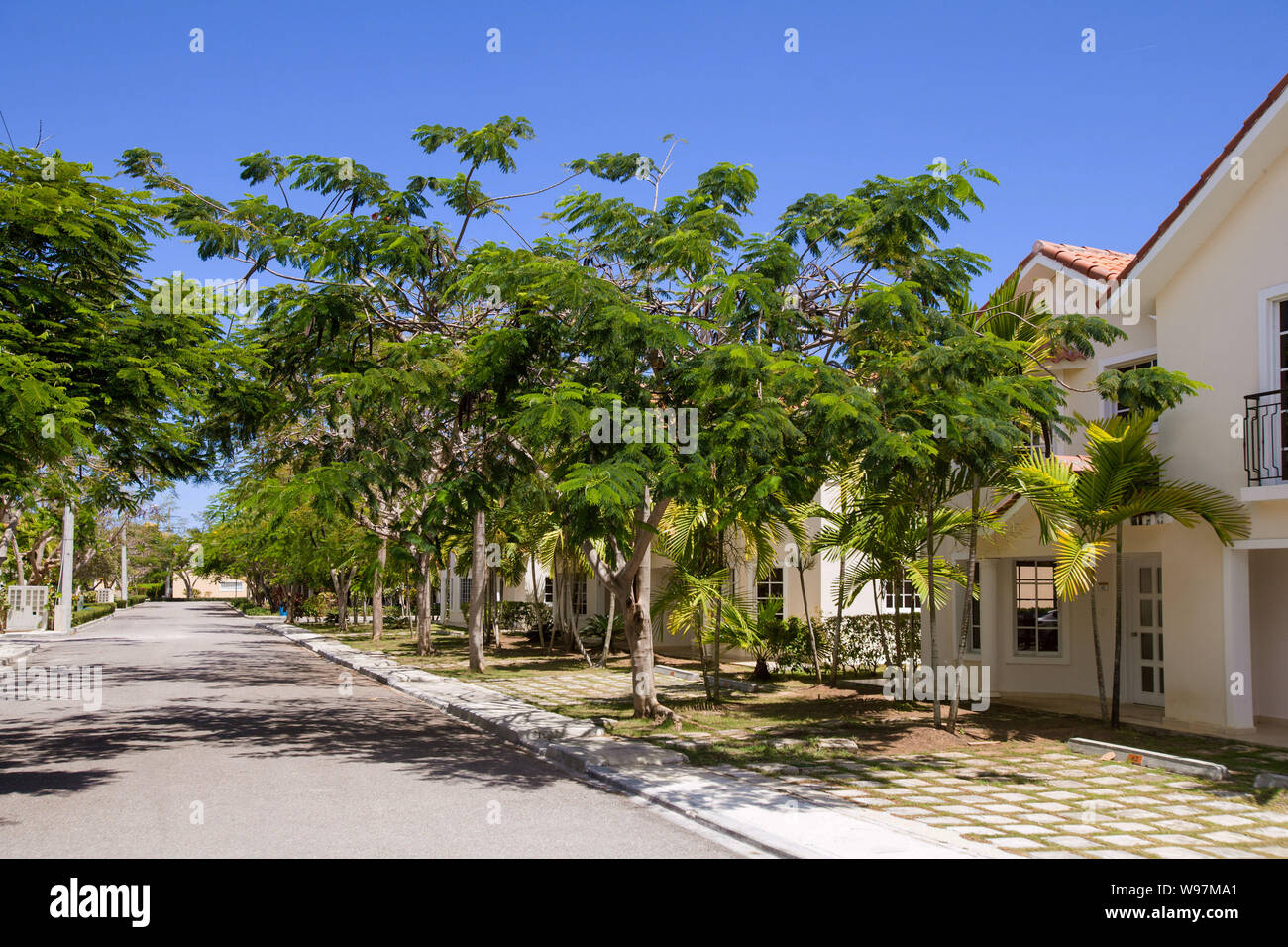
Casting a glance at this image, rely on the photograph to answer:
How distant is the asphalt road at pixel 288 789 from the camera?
7195mm

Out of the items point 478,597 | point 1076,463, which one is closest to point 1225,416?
point 1076,463

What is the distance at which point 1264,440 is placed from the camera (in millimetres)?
11914

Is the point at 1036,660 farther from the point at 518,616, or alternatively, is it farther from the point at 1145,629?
the point at 518,616

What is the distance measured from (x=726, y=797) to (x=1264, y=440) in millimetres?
7961

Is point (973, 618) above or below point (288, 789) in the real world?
above

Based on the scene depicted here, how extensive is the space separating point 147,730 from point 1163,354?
47.2 ft

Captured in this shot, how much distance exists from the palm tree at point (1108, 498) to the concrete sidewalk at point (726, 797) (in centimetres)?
513

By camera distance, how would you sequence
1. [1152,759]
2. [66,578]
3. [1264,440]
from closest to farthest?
[1152,759] < [1264,440] < [66,578]

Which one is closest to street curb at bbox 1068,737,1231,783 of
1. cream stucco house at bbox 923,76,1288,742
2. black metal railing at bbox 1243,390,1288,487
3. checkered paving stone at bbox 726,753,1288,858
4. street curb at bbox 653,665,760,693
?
checkered paving stone at bbox 726,753,1288,858

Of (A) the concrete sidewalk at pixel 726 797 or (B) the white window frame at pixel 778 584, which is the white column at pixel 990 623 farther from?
(A) the concrete sidewalk at pixel 726 797

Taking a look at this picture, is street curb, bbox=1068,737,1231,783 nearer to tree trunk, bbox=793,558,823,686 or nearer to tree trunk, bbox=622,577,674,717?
tree trunk, bbox=622,577,674,717

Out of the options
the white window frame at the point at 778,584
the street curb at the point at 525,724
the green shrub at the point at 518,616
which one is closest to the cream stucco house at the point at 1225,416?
the street curb at the point at 525,724

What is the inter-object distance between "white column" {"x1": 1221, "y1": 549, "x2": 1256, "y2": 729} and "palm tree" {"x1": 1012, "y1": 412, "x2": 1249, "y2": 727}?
1.23 feet

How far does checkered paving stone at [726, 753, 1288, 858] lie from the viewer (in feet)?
23.9
